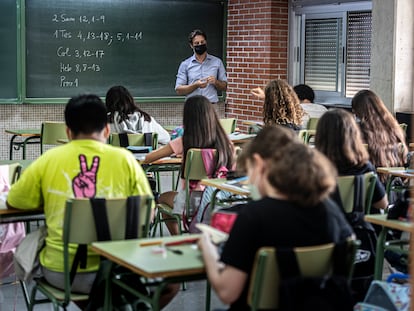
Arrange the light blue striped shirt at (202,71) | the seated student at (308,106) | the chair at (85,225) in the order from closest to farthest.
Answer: the chair at (85,225)
the seated student at (308,106)
the light blue striped shirt at (202,71)

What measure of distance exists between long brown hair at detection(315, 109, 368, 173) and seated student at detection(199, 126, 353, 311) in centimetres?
162

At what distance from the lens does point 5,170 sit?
463 centimetres

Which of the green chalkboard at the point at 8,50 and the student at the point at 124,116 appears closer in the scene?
the student at the point at 124,116

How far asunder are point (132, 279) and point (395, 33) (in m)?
5.72

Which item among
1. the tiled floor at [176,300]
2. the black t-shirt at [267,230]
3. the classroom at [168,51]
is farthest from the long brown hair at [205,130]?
the classroom at [168,51]

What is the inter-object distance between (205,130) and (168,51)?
5.43 meters

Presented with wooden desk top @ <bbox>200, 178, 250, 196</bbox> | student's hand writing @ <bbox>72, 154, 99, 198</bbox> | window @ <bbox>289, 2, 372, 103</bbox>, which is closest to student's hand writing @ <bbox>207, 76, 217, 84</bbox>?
window @ <bbox>289, 2, 372, 103</bbox>

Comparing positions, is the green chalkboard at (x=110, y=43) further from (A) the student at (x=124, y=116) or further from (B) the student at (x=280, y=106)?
(B) the student at (x=280, y=106)

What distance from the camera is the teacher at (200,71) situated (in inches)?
360

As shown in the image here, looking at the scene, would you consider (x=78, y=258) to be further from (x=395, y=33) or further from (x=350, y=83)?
(x=350, y=83)

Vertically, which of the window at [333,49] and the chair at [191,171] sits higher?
the window at [333,49]

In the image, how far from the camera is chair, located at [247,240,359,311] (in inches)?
106

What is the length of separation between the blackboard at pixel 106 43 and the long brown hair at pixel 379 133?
4775 millimetres

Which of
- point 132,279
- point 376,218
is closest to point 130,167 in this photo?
point 132,279
